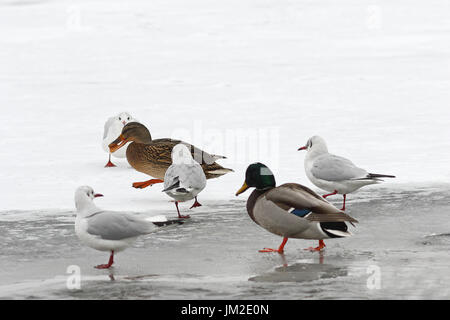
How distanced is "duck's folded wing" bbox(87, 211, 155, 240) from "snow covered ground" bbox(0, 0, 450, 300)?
1.82 meters

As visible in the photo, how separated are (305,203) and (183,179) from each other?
1660mm

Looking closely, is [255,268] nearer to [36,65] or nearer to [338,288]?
[338,288]

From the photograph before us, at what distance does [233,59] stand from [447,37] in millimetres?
5455

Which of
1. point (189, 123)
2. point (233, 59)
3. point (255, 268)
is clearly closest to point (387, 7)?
point (233, 59)

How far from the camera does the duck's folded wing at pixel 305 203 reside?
642 cm

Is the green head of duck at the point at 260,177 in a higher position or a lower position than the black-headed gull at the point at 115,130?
lower

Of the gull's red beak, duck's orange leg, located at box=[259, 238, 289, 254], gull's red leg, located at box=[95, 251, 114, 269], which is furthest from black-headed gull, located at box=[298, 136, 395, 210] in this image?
gull's red leg, located at box=[95, 251, 114, 269]

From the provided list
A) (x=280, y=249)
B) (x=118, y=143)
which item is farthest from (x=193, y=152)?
(x=280, y=249)

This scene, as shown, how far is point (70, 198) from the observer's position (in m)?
8.81

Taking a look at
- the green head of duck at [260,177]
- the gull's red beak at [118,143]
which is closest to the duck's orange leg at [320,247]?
the green head of duck at [260,177]

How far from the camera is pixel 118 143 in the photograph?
33.4ft

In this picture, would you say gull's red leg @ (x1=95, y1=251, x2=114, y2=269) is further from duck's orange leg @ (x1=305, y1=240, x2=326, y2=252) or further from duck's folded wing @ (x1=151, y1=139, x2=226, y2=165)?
duck's folded wing @ (x1=151, y1=139, x2=226, y2=165)

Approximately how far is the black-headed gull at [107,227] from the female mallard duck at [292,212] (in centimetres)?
79

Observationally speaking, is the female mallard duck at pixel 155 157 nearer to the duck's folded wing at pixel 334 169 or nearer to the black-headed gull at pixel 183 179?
the black-headed gull at pixel 183 179
